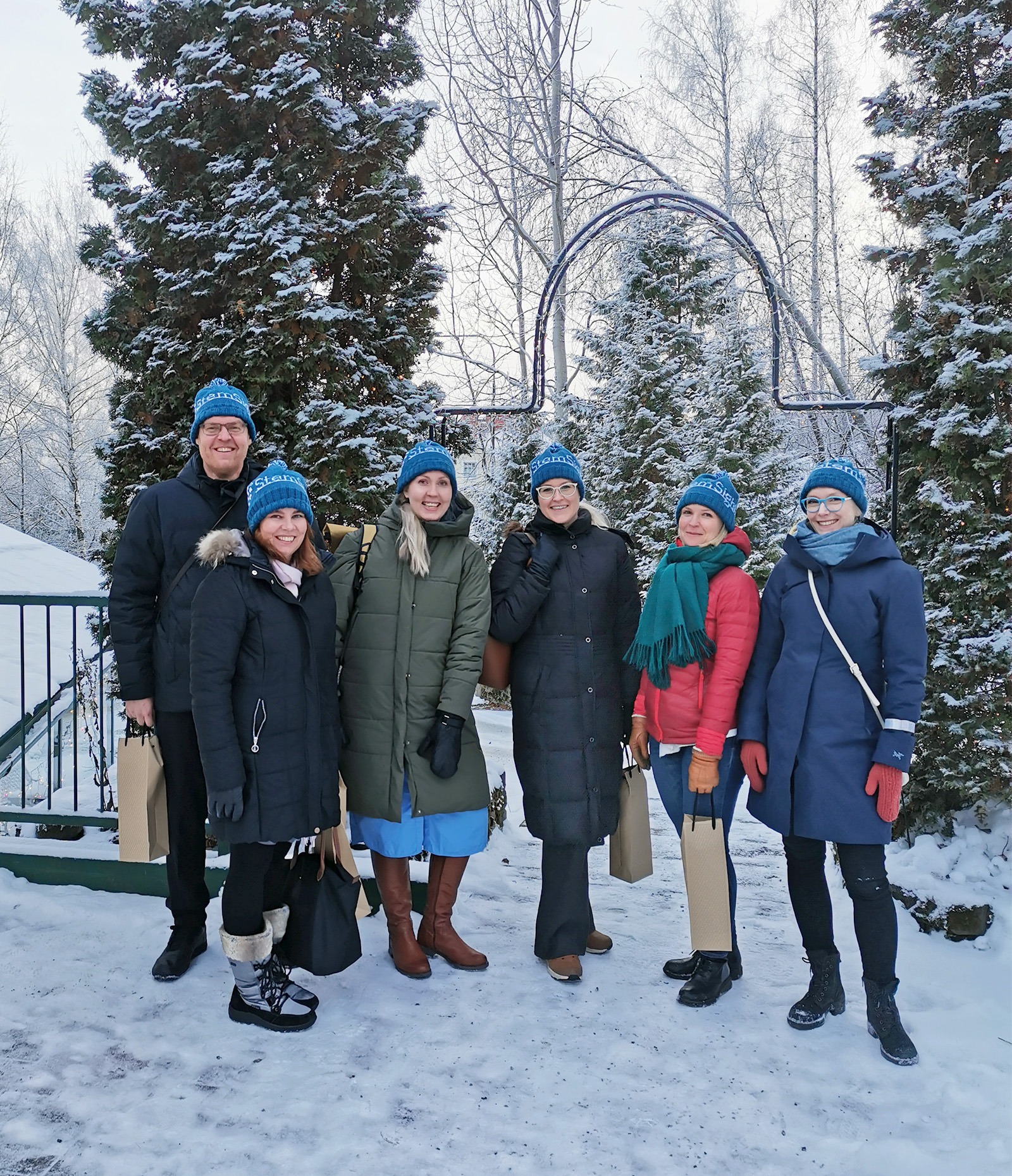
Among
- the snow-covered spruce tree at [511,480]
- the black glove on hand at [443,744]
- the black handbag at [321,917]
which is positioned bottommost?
the black handbag at [321,917]

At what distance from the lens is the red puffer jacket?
9.64 feet

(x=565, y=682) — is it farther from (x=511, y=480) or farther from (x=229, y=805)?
(x=511, y=480)

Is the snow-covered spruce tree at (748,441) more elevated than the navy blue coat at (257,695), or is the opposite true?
the snow-covered spruce tree at (748,441)

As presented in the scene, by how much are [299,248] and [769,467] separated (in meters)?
7.33

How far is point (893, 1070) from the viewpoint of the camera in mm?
2607

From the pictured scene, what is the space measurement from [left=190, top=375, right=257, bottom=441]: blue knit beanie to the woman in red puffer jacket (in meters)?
1.71

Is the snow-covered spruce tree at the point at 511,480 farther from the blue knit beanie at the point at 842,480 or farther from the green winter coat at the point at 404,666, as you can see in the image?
the blue knit beanie at the point at 842,480

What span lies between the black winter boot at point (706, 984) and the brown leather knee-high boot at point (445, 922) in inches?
30.9

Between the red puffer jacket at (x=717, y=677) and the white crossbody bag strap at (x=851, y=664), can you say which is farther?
the red puffer jacket at (x=717, y=677)

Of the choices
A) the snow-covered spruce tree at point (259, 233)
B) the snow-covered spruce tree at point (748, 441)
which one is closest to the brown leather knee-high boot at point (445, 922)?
the snow-covered spruce tree at point (259, 233)

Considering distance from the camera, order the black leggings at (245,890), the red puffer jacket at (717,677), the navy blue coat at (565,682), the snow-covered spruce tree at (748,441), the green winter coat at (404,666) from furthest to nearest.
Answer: the snow-covered spruce tree at (748,441), the navy blue coat at (565,682), the green winter coat at (404,666), the red puffer jacket at (717,677), the black leggings at (245,890)

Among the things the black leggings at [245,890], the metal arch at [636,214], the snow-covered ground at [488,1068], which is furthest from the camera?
the metal arch at [636,214]

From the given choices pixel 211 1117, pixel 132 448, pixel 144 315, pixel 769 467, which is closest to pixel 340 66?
pixel 144 315

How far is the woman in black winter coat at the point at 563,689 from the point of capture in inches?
124
